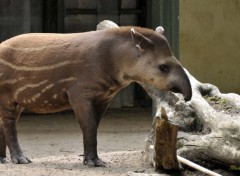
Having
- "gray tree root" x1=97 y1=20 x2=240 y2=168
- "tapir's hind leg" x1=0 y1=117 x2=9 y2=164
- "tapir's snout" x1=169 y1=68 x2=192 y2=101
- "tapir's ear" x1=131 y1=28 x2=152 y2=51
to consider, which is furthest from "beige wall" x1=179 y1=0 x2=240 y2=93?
"tapir's snout" x1=169 y1=68 x2=192 y2=101

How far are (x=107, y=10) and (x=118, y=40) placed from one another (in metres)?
6.51

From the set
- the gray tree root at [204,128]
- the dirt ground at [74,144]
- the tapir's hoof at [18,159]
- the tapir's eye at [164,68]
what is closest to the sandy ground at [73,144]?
the dirt ground at [74,144]

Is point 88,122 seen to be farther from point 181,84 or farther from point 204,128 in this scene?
point 204,128

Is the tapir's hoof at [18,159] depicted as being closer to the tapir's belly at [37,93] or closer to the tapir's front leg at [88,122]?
the tapir's belly at [37,93]

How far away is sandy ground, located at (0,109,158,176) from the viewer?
22.6 feet

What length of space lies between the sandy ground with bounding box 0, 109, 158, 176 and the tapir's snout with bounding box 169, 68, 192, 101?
0.75 meters

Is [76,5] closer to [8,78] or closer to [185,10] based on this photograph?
[185,10]

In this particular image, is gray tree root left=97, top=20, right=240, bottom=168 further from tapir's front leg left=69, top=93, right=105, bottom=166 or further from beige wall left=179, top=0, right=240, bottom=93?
beige wall left=179, top=0, right=240, bottom=93

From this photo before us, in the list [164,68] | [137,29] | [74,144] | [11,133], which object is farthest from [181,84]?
[74,144]

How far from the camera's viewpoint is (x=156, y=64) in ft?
22.5

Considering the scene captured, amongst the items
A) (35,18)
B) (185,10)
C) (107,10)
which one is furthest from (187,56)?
(35,18)

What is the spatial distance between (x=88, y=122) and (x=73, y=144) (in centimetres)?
362

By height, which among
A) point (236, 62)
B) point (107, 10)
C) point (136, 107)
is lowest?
point (136, 107)

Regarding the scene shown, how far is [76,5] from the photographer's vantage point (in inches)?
530
